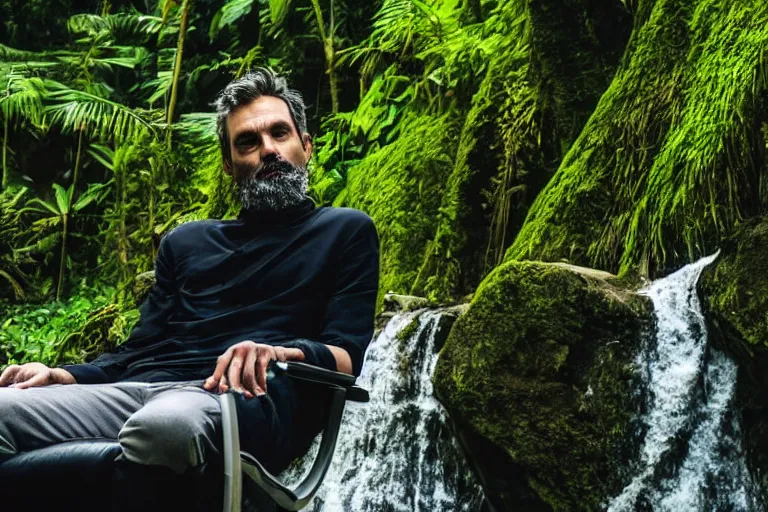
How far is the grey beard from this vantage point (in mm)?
2555

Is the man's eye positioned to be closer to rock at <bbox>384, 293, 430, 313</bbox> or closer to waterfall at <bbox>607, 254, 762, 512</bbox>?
waterfall at <bbox>607, 254, 762, 512</bbox>

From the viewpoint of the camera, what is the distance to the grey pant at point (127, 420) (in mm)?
1694

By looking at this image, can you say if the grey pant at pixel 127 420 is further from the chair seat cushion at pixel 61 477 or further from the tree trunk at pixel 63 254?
the tree trunk at pixel 63 254

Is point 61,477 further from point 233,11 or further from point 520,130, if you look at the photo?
point 233,11

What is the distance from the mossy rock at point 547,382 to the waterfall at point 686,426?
74 mm

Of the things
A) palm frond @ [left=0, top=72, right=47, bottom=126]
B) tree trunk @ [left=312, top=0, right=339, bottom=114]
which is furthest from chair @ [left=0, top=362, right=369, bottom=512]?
palm frond @ [left=0, top=72, right=47, bottom=126]

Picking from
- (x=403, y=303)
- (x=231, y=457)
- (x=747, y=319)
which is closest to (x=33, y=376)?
(x=231, y=457)

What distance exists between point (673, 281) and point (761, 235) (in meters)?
0.52

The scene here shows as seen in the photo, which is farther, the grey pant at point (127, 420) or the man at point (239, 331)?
the man at point (239, 331)

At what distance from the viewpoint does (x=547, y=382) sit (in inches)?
129

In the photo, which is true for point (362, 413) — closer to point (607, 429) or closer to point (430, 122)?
point (607, 429)

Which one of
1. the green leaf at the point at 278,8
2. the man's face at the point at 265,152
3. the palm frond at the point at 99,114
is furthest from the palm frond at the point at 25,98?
the man's face at the point at 265,152

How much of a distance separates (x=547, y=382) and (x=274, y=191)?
4.54 feet

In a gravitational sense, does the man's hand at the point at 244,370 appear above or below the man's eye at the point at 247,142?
below
